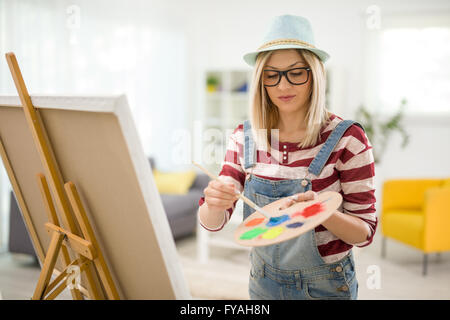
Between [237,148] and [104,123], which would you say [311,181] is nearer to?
[237,148]

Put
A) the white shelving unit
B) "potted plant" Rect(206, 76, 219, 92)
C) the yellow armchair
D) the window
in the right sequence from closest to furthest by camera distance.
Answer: the yellow armchair, the window, the white shelving unit, "potted plant" Rect(206, 76, 219, 92)

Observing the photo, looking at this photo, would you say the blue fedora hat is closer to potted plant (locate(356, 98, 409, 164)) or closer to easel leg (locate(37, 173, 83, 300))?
easel leg (locate(37, 173, 83, 300))

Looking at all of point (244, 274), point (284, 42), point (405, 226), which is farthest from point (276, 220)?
point (405, 226)

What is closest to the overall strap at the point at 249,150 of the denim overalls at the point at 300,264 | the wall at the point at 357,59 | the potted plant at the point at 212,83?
the denim overalls at the point at 300,264

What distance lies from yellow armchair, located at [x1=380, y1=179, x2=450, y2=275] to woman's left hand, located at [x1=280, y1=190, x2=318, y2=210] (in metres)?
2.65

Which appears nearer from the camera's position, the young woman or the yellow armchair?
the young woman

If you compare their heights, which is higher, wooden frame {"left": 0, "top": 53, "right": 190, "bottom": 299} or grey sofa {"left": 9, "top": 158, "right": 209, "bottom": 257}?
wooden frame {"left": 0, "top": 53, "right": 190, "bottom": 299}

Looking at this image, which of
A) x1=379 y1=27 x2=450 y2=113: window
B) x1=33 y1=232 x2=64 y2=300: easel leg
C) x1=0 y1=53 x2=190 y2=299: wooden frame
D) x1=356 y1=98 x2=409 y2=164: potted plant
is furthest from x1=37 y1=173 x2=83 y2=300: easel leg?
x1=379 y1=27 x2=450 y2=113: window

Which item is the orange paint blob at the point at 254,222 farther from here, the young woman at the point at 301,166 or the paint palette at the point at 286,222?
the young woman at the point at 301,166

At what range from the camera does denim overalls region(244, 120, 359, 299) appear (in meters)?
1.08

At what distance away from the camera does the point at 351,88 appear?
5.18 metres

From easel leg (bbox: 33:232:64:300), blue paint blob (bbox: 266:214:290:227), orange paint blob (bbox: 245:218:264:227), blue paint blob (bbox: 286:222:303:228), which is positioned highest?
blue paint blob (bbox: 286:222:303:228)
